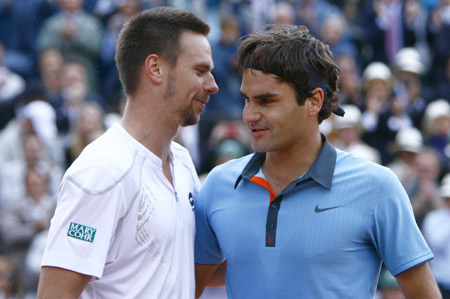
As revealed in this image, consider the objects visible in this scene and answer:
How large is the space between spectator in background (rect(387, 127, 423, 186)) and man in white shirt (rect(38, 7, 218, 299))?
5.11 meters

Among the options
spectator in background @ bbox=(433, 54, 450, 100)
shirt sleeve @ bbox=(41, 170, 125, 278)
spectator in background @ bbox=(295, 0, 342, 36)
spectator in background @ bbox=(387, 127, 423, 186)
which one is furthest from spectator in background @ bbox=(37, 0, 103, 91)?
shirt sleeve @ bbox=(41, 170, 125, 278)

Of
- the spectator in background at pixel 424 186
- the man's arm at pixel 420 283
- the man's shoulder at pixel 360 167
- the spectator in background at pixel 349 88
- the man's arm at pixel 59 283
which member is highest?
the man's shoulder at pixel 360 167

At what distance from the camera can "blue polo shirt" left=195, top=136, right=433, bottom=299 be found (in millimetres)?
3189

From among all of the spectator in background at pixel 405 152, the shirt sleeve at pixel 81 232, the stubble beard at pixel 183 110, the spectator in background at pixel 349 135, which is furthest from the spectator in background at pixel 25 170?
the shirt sleeve at pixel 81 232

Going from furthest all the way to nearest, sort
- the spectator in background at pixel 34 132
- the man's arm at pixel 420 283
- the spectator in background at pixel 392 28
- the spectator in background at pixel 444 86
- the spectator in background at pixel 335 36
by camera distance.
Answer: the spectator in background at pixel 392 28, the spectator in background at pixel 335 36, the spectator in background at pixel 444 86, the spectator in background at pixel 34 132, the man's arm at pixel 420 283

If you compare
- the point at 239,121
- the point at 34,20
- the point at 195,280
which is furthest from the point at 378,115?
the point at 195,280

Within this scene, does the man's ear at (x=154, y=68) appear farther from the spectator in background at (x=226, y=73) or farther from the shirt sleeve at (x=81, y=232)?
the spectator in background at (x=226, y=73)

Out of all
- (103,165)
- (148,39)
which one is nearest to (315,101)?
(148,39)

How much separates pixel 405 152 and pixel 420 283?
18.3ft

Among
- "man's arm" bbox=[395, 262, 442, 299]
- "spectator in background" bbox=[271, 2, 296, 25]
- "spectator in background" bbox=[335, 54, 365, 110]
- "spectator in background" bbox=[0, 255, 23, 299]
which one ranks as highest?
"spectator in background" bbox=[271, 2, 296, 25]

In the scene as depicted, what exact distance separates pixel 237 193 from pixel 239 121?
17.1 ft

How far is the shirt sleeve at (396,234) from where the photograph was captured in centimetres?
317

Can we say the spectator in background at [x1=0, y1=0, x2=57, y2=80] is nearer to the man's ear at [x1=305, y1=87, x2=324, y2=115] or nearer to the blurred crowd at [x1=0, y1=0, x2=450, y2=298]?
the blurred crowd at [x1=0, y1=0, x2=450, y2=298]

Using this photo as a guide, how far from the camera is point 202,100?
3590mm
